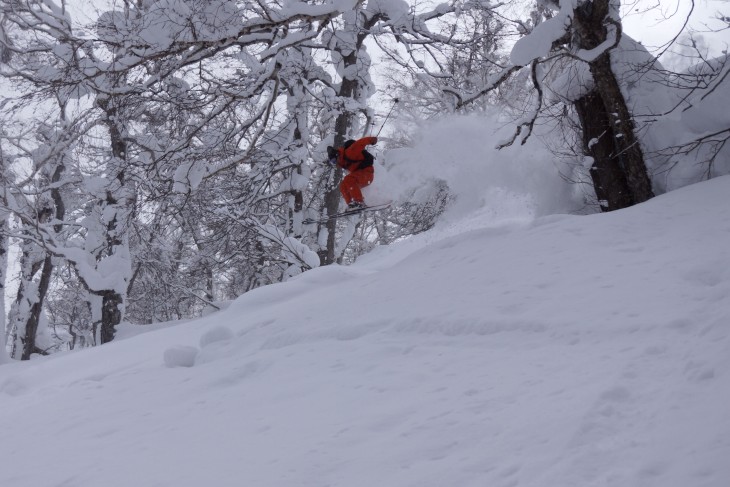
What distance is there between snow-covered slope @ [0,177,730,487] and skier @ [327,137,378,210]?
3388 mm

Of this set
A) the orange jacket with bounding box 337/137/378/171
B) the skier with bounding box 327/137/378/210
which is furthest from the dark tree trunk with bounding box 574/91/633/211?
the orange jacket with bounding box 337/137/378/171

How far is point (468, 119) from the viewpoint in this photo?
9.88m

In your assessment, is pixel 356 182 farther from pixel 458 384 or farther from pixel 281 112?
pixel 458 384

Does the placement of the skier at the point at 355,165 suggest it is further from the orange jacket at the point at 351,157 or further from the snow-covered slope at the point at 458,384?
the snow-covered slope at the point at 458,384

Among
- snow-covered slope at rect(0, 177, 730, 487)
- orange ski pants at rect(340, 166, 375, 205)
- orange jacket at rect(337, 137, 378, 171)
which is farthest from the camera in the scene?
orange ski pants at rect(340, 166, 375, 205)

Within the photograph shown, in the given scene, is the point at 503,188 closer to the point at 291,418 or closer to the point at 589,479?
the point at 291,418

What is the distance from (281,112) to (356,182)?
3239 millimetres

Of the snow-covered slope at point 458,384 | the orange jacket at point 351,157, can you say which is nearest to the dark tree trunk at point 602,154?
the snow-covered slope at point 458,384

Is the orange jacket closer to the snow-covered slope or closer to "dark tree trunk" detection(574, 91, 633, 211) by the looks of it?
"dark tree trunk" detection(574, 91, 633, 211)

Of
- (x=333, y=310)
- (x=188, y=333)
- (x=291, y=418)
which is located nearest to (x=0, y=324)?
(x=188, y=333)

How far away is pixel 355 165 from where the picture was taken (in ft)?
30.3

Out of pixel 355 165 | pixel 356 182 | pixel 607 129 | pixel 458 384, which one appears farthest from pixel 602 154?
pixel 458 384

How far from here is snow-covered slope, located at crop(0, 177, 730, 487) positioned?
234cm

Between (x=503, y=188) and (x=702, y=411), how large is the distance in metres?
7.36
